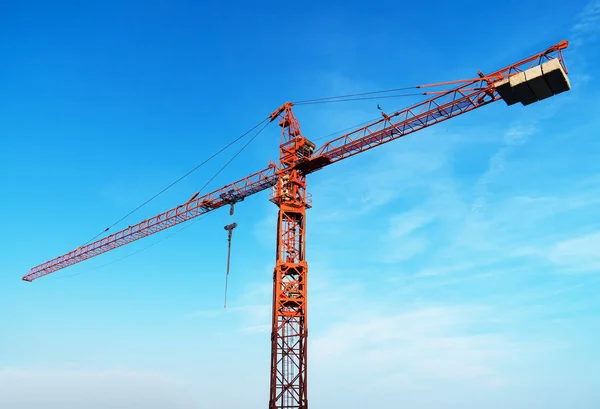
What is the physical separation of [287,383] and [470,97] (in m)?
32.7

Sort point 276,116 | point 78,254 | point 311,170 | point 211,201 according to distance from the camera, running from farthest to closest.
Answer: point 78,254 → point 211,201 → point 276,116 → point 311,170

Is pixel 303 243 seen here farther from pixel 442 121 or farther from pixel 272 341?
pixel 442 121

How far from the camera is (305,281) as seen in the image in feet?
174

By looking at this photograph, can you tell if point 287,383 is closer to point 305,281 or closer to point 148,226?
point 305,281

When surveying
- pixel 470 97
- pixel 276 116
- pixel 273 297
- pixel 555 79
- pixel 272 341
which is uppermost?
pixel 276 116

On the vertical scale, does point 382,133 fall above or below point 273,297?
above

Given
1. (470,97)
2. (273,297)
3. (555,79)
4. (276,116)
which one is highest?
(276,116)

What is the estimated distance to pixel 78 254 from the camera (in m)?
88.5

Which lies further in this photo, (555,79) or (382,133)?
(382,133)

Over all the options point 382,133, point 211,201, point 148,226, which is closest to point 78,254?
point 148,226

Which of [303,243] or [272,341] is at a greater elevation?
[303,243]

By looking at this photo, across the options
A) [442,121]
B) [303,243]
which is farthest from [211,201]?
[442,121]

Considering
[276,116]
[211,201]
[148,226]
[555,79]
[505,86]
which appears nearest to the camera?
[555,79]

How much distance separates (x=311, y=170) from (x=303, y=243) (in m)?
9.16
